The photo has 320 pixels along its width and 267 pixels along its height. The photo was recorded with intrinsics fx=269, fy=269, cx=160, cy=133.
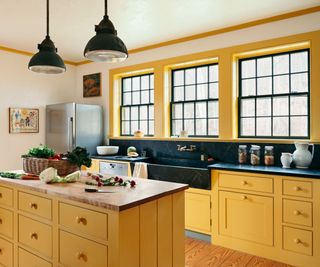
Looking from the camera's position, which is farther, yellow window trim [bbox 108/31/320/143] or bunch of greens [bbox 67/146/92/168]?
yellow window trim [bbox 108/31/320/143]

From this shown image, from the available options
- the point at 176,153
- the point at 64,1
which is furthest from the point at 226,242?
the point at 64,1

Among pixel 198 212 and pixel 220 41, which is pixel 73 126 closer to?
pixel 198 212

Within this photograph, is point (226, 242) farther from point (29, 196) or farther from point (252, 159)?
point (29, 196)

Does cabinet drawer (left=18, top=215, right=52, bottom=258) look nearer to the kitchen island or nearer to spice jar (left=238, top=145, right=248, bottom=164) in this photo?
the kitchen island

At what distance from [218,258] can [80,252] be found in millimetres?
1795

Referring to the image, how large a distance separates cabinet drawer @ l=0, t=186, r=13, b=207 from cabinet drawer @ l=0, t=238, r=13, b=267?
0.34 m

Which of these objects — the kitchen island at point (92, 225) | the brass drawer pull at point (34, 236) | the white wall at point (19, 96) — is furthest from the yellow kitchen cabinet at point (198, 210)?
the white wall at point (19, 96)

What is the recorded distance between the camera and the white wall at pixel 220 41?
3201 millimetres

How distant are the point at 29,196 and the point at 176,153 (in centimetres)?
249

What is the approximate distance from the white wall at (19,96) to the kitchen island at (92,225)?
8.35 feet

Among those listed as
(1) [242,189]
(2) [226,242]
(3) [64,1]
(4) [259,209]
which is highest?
(3) [64,1]

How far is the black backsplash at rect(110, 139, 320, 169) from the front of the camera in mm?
3322

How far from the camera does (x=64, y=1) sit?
290 cm

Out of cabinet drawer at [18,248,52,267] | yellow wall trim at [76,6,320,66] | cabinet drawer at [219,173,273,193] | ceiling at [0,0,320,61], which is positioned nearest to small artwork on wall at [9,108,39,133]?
ceiling at [0,0,320,61]
